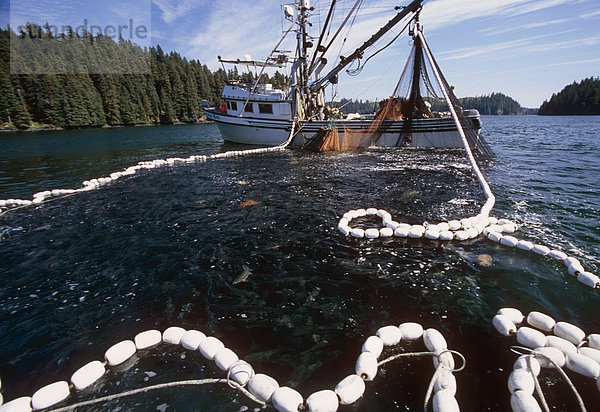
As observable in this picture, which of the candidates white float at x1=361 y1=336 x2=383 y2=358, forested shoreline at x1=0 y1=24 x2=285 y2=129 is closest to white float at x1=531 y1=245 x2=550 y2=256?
white float at x1=361 y1=336 x2=383 y2=358

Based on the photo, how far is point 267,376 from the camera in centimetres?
358

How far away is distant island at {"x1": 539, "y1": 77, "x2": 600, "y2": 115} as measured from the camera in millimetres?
101269

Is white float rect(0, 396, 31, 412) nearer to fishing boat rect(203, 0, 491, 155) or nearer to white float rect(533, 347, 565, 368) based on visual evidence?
white float rect(533, 347, 565, 368)

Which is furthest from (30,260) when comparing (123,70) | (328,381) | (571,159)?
(123,70)

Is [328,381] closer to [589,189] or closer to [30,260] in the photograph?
[30,260]

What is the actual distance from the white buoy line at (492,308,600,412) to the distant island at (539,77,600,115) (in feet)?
465

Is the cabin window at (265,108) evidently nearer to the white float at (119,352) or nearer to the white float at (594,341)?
the white float at (119,352)

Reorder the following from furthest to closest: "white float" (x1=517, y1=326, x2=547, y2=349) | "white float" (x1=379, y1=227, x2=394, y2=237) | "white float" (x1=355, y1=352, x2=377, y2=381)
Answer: "white float" (x1=379, y1=227, x2=394, y2=237) < "white float" (x1=517, y1=326, x2=547, y2=349) < "white float" (x1=355, y1=352, x2=377, y2=381)

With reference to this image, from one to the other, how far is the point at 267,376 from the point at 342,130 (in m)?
22.1

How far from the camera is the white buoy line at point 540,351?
10.5 feet

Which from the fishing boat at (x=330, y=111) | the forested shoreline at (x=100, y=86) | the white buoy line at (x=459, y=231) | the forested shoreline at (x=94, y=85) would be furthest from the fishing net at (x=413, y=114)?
the forested shoreline at (x=94, y=85)

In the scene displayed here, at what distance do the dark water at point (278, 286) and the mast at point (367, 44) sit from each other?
43.7 feet

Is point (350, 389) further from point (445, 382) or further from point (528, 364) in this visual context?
point (528, 364)

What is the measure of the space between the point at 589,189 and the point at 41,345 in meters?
16.6
